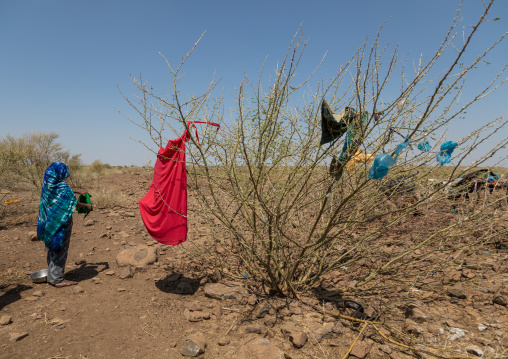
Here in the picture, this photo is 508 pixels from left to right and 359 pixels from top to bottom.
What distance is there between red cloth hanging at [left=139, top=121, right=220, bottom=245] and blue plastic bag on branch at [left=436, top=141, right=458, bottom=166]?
97.5 inches

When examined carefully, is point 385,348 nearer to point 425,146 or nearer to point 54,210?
point 425,146

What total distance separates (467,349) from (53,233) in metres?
4.28

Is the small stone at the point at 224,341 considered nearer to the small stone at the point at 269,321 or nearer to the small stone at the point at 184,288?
the small stone at the point at 269,321

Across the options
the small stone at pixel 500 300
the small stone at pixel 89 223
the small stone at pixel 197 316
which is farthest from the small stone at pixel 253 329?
the small stone at pixel 89 223

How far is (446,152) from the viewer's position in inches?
89.1

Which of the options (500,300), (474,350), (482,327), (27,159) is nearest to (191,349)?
(474,350)

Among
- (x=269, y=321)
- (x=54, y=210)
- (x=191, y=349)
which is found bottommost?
(x=191, y=349)

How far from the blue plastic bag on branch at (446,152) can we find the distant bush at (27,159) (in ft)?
31.0

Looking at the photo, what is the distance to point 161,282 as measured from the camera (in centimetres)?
359

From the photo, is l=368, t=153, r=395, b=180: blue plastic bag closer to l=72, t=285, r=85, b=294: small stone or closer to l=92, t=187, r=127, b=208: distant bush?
l=72, t=285, r=85, b=294: small stone

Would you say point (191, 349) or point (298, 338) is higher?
point (298, 338)

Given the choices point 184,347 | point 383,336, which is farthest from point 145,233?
point 383,336

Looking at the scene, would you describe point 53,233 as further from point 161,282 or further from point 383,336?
point 383,336

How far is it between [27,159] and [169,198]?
427 inches
